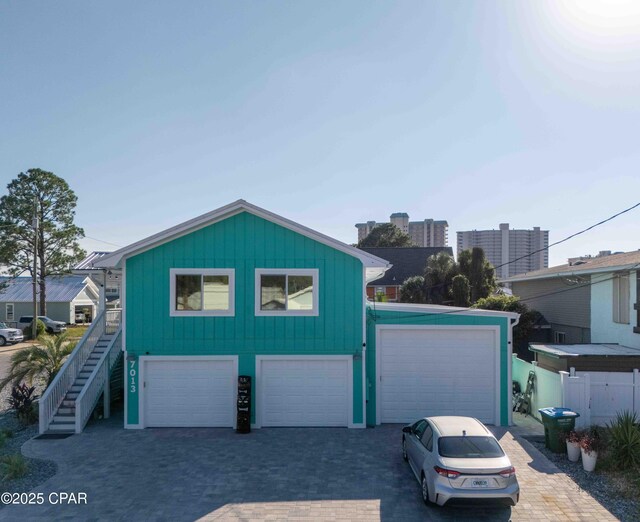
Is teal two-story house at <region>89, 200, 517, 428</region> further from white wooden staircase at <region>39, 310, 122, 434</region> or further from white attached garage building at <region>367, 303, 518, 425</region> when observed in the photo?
white wooden staircase at <region>39, 310, 122, 434</region>

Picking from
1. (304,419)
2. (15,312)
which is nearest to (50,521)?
(304,419)

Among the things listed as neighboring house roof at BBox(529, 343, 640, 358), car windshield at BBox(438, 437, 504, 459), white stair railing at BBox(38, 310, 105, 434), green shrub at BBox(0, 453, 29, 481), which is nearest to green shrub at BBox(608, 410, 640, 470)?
neighboring house roof at BBox(529, 343, 640, 358)

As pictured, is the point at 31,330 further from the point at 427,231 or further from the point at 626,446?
the point at 427,231

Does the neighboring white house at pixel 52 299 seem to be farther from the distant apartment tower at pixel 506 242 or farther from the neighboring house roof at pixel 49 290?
the distant apartment tower at pixel 506 242

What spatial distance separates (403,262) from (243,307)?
34065 millimetres

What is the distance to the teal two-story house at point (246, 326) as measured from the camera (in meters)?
12.9

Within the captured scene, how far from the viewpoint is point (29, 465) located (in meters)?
10.0

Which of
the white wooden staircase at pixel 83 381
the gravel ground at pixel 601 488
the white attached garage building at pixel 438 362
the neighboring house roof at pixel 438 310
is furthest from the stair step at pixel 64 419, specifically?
the gravel ground at pixel 601 488

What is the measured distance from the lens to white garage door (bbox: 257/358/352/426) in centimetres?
1297

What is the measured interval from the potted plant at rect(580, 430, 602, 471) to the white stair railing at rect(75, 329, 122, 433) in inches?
485

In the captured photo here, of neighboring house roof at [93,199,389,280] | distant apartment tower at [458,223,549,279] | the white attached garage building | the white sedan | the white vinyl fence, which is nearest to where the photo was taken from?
the white sedan

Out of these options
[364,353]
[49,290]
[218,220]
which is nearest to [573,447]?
[364,353]

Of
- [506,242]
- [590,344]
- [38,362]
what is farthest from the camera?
[506,242]

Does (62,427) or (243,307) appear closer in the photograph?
(62,427)
